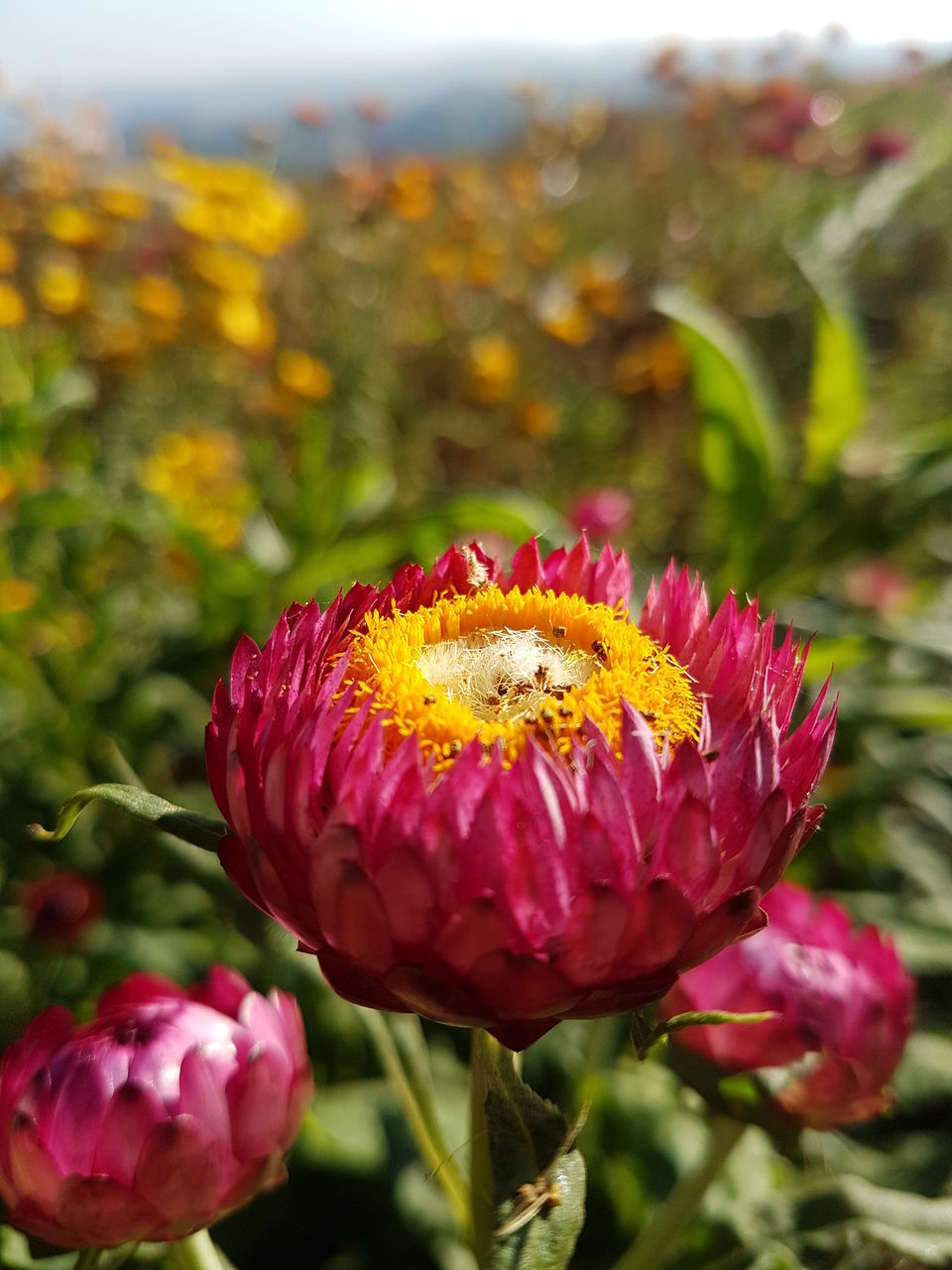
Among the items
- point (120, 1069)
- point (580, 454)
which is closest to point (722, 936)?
point (120, 1069)

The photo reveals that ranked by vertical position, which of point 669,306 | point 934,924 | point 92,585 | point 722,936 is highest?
point 669,306

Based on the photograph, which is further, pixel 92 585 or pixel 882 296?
pixel 882 296

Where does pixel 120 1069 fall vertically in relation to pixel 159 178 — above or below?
below

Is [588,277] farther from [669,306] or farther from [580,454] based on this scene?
[669,306]

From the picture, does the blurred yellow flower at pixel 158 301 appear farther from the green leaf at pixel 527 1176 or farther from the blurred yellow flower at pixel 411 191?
the green leaf at pixel 527 1176

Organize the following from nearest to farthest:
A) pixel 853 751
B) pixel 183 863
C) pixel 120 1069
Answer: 1. pixel 120 1069
2. pixel 183 863
3. pixel 853 751

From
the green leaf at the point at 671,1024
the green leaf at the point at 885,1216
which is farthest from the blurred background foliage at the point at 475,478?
the green leaf at the point at 671,1024

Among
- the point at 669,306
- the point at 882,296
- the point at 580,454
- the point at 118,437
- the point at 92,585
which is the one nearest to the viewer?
the point at 669,306
